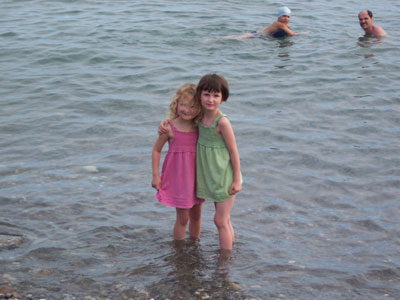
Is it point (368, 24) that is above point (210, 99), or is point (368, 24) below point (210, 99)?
below

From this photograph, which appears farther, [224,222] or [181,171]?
[224,222]

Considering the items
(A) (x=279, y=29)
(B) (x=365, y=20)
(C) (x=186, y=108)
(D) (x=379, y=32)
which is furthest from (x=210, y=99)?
(D) (x=379, y=32)

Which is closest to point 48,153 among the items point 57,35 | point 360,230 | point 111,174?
point 111,174

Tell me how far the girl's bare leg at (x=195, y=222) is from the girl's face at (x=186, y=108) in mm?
933

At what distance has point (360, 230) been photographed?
600 centimetres

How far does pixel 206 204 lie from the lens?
21.8 feet

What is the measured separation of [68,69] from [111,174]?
5.51 metres

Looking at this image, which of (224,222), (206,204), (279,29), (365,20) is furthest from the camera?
(279,29)

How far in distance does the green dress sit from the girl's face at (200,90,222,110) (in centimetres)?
15

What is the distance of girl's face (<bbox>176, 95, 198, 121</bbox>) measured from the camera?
4926 millimetres

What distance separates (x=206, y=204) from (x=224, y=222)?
139cm

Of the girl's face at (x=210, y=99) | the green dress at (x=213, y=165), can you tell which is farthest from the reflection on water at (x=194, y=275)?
the girl's face at (x=210, y=99)

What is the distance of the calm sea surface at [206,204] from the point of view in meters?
Answer: 5.07

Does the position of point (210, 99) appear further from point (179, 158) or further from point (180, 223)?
point (180, 223)
